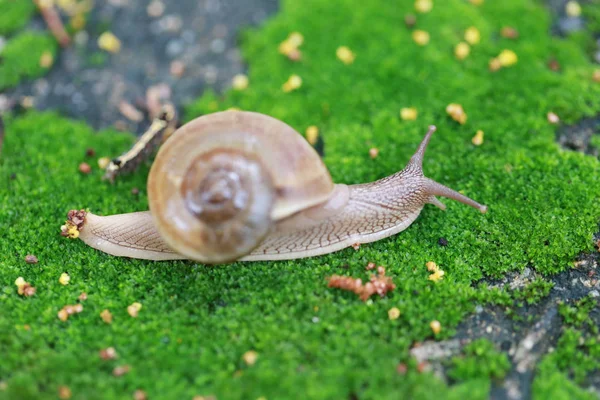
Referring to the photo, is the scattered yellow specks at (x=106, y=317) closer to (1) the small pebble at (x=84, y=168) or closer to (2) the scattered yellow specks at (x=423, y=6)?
(1) the small pebble at (x=84, y=168)

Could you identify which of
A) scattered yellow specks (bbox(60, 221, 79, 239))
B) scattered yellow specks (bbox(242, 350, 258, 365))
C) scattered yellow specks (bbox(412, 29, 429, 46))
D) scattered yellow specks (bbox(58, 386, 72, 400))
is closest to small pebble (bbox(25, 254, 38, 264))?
scattered yellow specks (bbox(60, 221, 79, 239))

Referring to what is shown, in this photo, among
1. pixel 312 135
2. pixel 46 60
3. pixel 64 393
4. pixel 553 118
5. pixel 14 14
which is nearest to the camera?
pixel 64 393

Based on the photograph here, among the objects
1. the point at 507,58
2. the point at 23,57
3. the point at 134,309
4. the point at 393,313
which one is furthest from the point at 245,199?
the point at 23,57

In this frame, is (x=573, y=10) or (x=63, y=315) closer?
(x=63, y=315)

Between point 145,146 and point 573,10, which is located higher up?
point 145,146

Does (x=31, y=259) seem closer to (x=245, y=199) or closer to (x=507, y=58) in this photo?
(x=245, y=199)

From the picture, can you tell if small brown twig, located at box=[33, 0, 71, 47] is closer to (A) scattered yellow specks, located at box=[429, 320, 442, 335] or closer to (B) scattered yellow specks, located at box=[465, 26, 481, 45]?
(B) scattered yellow specks, located at box=[465, 26, 481, 45]

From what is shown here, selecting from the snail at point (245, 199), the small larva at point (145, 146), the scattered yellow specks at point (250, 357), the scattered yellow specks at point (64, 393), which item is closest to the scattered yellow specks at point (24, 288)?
the snail at point (245, 199)
